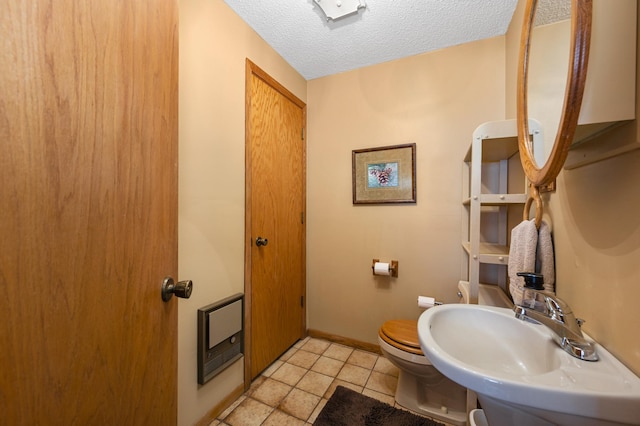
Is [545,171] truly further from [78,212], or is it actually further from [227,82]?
[227,82]

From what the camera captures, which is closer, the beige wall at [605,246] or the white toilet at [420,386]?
the beige wall at [605,246]

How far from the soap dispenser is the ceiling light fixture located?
159 centimetres

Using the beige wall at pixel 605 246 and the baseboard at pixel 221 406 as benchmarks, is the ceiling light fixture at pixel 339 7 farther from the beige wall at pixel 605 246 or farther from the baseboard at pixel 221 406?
the baseboard at pixel 221 406

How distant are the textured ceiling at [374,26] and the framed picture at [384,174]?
2.31 ft

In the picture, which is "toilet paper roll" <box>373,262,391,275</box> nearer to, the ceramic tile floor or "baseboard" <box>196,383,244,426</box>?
the ceramic tile floor

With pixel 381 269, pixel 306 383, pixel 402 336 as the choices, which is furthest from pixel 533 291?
pixel 306 383

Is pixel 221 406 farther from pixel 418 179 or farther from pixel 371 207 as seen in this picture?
pixel 418 179

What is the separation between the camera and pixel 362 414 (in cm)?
136

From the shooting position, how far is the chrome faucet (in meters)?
0.62

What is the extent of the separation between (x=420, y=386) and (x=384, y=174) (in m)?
1.41

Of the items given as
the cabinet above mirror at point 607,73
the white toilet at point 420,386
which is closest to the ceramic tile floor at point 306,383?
the white toilet at point 420,386

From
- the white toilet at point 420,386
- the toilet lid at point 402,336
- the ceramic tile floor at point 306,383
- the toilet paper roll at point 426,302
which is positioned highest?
the toilet paper roll at point 426,302

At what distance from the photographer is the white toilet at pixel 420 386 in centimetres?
131

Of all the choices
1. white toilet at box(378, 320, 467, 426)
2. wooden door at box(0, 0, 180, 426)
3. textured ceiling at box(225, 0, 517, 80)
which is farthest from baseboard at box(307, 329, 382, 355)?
textured ceiling at box(225, 0, 517, 80)
